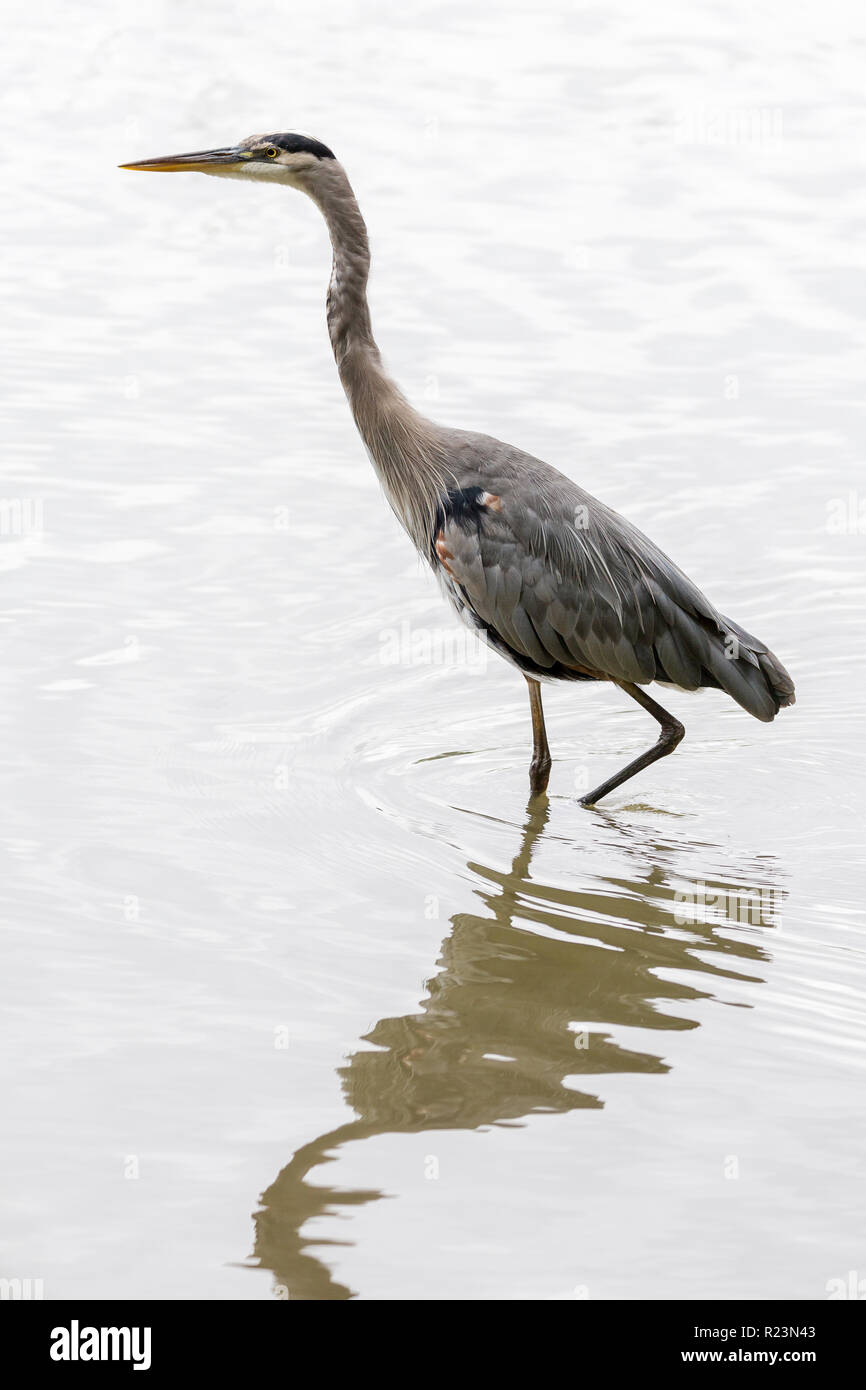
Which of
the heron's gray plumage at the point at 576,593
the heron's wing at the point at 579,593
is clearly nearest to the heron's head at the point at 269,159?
the heron's gray plumage at the point at 576,593

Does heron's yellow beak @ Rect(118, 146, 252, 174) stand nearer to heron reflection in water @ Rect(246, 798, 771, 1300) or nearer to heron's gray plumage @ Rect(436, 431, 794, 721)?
heron's gray plumage @ Rect(436, 431, 794, 721)

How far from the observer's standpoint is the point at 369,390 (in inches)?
313

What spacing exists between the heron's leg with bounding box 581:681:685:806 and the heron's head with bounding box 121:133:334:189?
2539mm

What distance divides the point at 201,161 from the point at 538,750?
9.36 ft

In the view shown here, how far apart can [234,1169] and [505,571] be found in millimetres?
3306

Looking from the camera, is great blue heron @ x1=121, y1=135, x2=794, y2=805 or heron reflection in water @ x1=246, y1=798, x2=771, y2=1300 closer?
heron reflection in water @ x1=246, y1=798, x2=771, y2=1300

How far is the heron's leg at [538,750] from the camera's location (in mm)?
7977

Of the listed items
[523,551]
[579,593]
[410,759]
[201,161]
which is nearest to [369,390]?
[523,551]

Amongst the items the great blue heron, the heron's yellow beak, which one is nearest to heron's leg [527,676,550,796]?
the great blue heron

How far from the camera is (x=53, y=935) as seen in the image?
633 cm

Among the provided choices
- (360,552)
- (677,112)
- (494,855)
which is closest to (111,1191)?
(494,855)

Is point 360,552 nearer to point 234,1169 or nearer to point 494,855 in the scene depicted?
point 494,855

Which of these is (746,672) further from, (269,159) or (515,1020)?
(269,159)

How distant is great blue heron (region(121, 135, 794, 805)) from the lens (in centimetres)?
766
